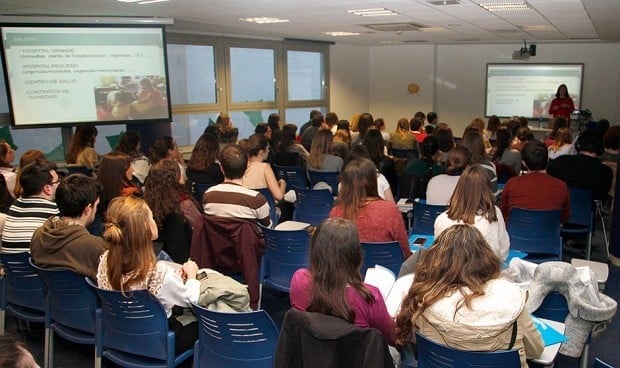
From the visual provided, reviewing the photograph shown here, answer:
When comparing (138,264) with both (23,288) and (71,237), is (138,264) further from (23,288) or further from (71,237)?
(23,288)

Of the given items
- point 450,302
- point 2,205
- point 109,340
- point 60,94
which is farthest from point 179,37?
point 450,302

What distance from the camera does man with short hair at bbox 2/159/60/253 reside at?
361 cm

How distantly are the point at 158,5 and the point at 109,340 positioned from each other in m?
4.39

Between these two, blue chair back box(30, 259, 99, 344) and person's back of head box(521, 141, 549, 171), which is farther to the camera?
person's back of head box(521, 141, 549, 171)

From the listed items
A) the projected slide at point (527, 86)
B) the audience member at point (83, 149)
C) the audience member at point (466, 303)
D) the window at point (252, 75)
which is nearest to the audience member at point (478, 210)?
the audience member at point (466, 303)

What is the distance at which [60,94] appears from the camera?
276 inches

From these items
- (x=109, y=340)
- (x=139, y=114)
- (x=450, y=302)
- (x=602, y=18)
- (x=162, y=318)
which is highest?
(x=602, y=18)

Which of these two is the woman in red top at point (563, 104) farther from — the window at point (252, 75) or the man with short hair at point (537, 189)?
the man with short hair at point (537, 189)

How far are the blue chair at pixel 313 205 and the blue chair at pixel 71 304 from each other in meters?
2.61

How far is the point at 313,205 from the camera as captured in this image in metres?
5.29

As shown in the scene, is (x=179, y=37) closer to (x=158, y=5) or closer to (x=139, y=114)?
(x=139, y=114)

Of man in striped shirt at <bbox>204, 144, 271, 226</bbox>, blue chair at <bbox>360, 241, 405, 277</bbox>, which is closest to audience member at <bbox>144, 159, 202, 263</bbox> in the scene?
man in striped shirt at <bbox>204, 144, 271, 226</bbox>

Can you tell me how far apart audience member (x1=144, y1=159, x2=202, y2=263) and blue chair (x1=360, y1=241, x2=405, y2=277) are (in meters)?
1.23

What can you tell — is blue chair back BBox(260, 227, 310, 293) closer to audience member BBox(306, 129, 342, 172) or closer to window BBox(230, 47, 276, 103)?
audience member BBox(306, 129, 342, 172)
